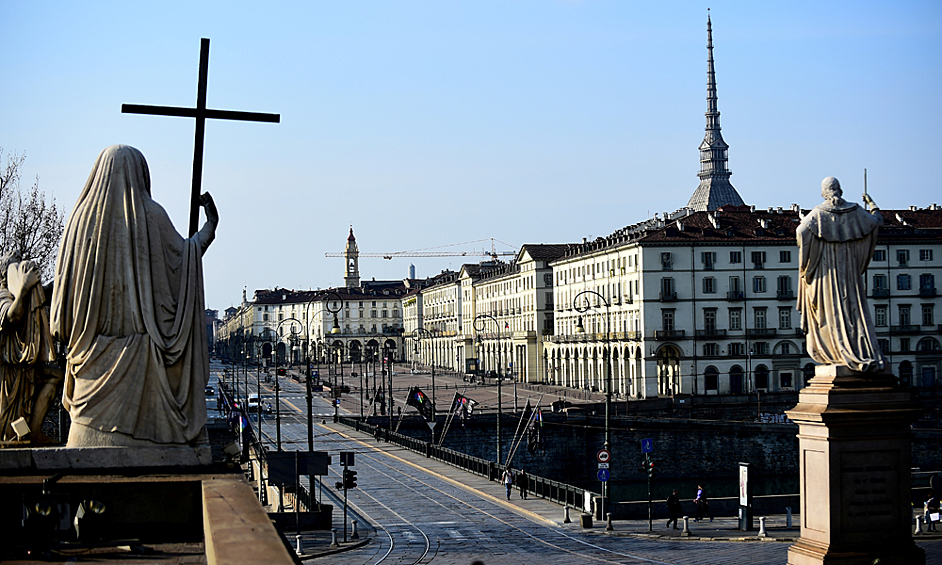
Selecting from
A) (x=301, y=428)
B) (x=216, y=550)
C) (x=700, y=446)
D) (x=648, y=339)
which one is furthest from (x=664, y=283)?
(x=216, y=550)

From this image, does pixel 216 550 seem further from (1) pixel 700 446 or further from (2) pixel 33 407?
(1) pixel 700 446

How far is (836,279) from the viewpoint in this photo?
1424 cm

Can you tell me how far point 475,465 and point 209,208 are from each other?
53.7 meters

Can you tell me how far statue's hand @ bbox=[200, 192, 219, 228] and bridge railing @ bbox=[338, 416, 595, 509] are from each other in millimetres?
37146

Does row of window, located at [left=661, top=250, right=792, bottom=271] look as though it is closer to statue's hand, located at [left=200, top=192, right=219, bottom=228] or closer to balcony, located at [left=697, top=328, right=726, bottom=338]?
balcony, located at [left=697, top=328, right=726, bottom=338]

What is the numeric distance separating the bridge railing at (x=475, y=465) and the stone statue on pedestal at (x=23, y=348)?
121 feet

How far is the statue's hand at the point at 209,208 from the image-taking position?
37.4 ft

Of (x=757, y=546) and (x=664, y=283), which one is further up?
(x=664, y=283)

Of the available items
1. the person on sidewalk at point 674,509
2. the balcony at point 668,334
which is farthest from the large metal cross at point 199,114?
the balcony at point 668,334

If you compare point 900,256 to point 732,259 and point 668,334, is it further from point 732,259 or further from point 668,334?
point 668,334

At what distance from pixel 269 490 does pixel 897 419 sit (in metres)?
47.9

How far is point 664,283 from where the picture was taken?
104m

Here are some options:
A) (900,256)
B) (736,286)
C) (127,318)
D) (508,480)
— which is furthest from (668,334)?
(127,318)

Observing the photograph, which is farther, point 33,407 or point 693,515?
point 693,515
